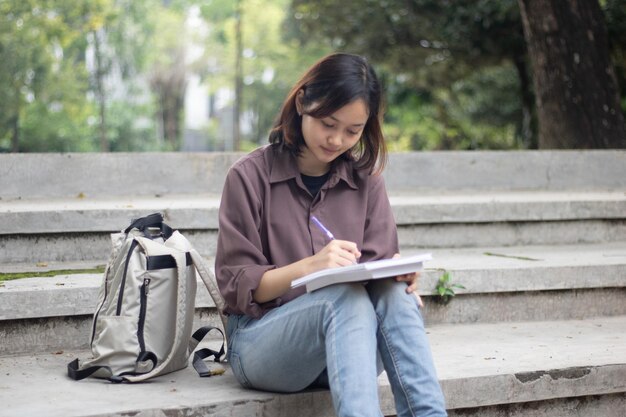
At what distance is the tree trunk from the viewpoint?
23.9 feet

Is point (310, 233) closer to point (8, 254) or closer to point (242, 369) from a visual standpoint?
point (242, 369)

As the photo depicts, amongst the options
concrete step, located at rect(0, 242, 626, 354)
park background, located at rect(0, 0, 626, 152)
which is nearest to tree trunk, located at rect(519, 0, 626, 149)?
park background, located at rect(0, 0, 626, 152)

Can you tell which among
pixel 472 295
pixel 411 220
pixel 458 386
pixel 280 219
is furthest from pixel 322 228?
pixel 411 220

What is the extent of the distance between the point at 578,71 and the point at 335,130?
16.6ft

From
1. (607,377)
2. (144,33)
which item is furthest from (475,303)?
(144,33)

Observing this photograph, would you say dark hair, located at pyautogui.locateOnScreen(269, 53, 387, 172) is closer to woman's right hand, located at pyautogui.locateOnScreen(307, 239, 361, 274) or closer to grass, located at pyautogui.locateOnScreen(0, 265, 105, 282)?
woman's right hand, located at pyautogui.locateOnScreen(307, 239, 361, 274)

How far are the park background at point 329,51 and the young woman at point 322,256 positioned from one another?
190 inches

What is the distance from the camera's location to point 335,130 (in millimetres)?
2818

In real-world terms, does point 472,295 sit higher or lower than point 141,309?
lower

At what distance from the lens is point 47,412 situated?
259cm

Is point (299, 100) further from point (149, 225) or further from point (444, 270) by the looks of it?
point (444, 270)

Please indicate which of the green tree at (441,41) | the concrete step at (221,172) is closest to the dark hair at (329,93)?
the concrete step at (221,172)

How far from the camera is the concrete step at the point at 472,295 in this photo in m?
3.35

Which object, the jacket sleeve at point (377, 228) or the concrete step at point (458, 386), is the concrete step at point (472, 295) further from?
the jacket sleeve at point (377, 228)
